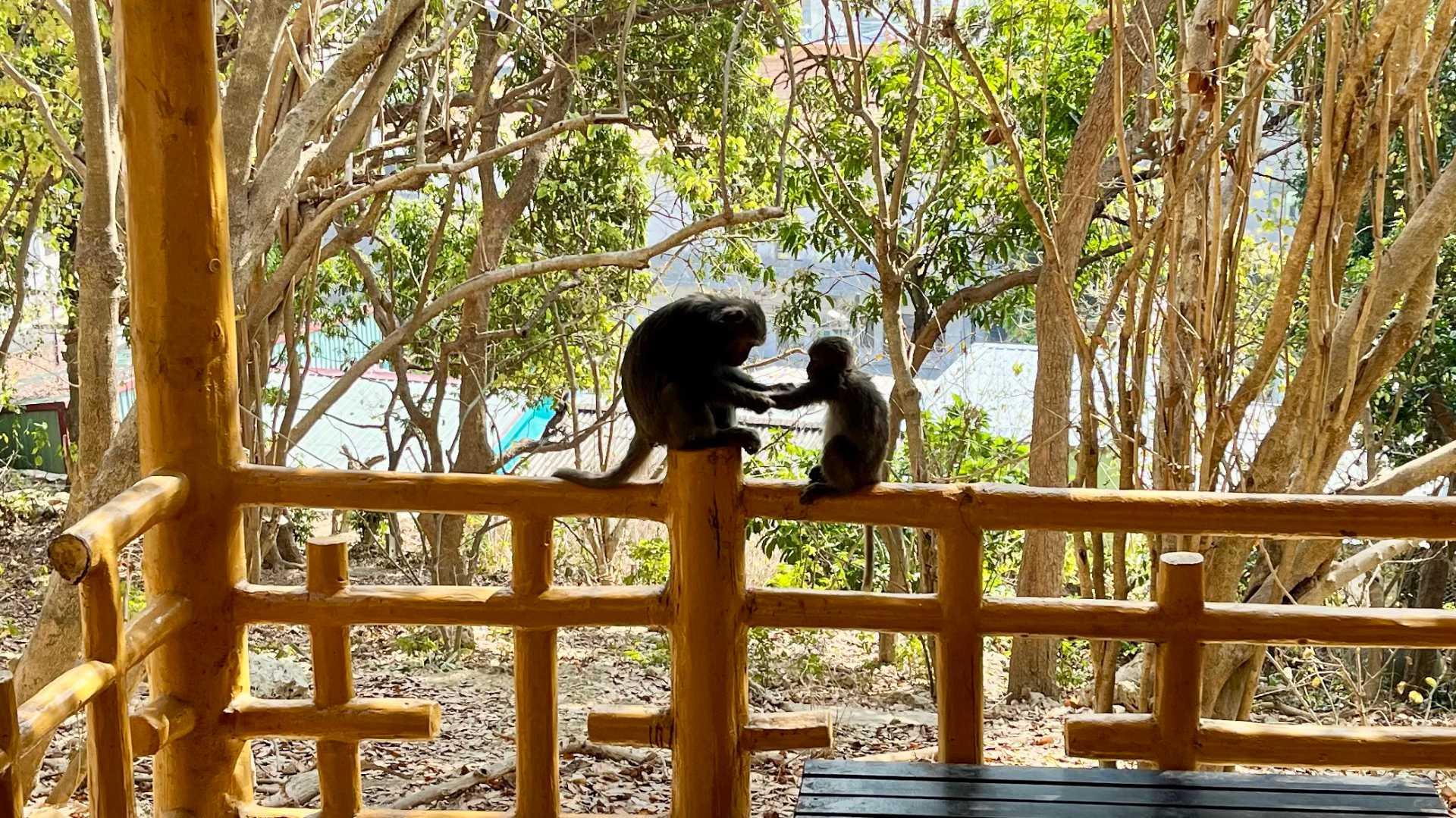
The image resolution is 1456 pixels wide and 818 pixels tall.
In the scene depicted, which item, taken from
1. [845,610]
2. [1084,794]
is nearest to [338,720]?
[845,610]

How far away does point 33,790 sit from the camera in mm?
4527

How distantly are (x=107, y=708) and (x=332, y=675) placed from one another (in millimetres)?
583

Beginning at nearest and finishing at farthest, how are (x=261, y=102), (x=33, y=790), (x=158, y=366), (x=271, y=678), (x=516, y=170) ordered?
(x=158, y=366) < (x=261, y=102) < (x=33, y=790) < (x=271, y=678) < (x=516, y=170)

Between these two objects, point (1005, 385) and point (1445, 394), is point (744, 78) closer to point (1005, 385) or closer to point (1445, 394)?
point (1005, 385)

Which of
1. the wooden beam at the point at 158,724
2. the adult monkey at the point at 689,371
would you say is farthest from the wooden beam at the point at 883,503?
the wooden beam at the point at 158,724

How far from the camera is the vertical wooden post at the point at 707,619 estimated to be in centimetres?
257

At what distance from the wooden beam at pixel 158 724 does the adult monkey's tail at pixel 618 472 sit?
92 cm

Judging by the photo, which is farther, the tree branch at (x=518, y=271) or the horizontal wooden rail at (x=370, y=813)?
the tree branch at (x=518, y=271)

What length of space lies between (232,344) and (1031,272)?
13.2 feet

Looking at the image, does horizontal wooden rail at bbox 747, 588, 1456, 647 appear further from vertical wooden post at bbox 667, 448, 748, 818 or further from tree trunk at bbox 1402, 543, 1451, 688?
tree trunk at bbox 1402, 543, 1451, 688

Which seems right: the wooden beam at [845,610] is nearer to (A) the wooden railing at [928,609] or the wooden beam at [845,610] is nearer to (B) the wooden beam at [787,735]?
(A) the wooden railing at [928,609]

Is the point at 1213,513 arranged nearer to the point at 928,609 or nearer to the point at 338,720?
the point at 928,609

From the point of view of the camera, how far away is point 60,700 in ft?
6.62

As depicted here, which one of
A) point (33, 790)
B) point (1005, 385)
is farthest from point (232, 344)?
point (1005, 385)
